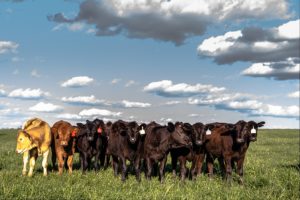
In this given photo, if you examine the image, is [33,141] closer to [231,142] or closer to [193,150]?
[193,150]

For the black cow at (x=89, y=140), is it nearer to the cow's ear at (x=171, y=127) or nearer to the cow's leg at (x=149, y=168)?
the cow's leg at (x=149, y=168)

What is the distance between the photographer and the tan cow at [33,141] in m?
13.5

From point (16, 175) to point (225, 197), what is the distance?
265 inches

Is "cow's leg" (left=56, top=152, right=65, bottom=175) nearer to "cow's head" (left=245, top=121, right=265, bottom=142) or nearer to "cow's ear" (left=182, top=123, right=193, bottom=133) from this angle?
"cow's ear" (left=182, top=123, right=193, bottom=133)

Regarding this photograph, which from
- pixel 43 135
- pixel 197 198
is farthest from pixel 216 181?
pixel 43 135

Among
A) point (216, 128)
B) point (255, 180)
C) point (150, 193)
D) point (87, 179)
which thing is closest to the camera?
point (150, 193)

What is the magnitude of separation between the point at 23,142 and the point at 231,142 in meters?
7.14

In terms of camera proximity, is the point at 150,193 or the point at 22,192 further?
the point at 150,193

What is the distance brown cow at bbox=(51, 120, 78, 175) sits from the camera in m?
14.9

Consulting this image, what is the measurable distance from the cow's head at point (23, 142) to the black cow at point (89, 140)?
224 centimetres

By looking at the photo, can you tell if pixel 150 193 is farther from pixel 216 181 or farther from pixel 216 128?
pixel 216 128

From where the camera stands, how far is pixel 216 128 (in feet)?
52.0

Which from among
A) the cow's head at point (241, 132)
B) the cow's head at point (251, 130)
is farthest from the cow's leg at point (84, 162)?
the cow's head at point (251, 130)

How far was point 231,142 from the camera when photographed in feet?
48.2
